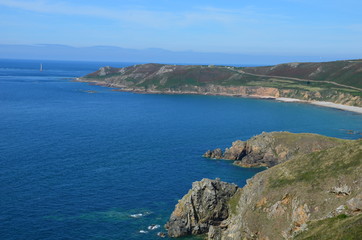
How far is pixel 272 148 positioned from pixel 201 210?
169ft

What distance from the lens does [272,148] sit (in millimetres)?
120062

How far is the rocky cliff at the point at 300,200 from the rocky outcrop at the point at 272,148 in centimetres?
4293

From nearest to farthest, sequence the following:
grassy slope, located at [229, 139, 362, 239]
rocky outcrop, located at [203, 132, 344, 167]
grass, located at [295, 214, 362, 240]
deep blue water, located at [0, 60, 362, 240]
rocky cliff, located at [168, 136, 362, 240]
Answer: grass, located at [295, 214, 362, 240] < rocky cliff, located at [168, 136, 362, 240] < grassy slope, located at [229, 139, 362, 239] < deep blue water, located at [0, 60, 362, 240] < rocky outcrop, located at [203, 132, 344, 167]

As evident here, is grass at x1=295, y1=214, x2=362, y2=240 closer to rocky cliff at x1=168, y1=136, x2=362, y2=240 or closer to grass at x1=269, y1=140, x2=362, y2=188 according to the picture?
rocky cliff at x1=168, y1=136, x2=362, y2=240

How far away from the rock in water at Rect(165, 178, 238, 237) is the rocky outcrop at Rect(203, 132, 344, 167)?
1609 inches

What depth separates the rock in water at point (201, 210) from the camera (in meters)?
73.3

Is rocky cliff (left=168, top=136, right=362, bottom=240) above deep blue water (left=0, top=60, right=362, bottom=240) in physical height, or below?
above

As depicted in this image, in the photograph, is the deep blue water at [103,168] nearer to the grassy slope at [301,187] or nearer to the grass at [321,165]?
the grassy slope at [301,187]

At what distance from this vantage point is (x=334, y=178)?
63.5 meters

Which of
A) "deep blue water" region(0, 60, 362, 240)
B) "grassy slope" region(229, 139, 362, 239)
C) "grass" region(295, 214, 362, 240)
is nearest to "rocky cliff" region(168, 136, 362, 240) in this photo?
"grassy slope" region(229, 139, 362, 239)

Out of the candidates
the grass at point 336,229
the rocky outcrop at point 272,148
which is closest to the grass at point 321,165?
the grass at point 336,229

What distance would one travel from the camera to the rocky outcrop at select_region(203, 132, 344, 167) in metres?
117

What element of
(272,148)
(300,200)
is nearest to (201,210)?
(300,200)

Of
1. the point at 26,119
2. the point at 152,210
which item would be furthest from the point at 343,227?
the point at 26,119
